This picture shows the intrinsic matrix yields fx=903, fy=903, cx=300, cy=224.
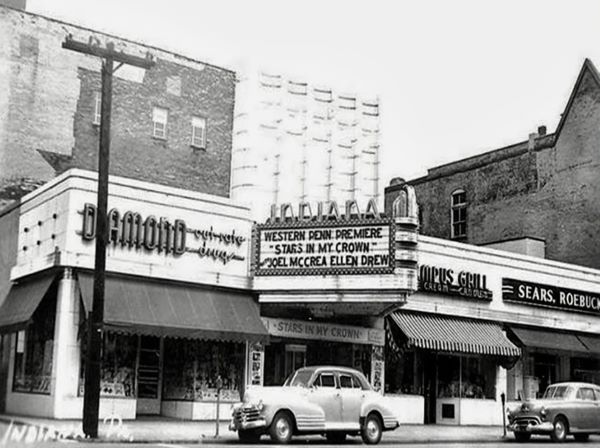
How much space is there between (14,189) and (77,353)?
9.46 metres

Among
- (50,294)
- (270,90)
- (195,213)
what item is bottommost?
(50,294)

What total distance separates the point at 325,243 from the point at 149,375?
6.34 m

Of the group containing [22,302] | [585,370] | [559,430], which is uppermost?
[22,302]

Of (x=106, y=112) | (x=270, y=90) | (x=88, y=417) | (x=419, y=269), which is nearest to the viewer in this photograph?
(x=88, y=417)

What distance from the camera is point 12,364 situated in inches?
1040

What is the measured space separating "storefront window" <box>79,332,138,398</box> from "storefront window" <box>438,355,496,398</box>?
459 inches

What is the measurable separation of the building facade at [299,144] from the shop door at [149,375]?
392 inches

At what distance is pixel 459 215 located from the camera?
150ft

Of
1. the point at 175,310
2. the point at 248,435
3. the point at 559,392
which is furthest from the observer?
the point at 559,392

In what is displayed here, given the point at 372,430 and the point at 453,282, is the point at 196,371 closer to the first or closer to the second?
the point at 372,430

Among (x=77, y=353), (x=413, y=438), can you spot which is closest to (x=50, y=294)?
(x=77, y=353)

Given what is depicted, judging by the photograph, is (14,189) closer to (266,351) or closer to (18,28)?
(18,28)

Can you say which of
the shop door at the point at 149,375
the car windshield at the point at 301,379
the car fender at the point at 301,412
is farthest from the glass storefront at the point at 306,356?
the car fender at the point at 301,412

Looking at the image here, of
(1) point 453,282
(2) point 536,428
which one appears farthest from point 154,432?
(1) point 453,282
